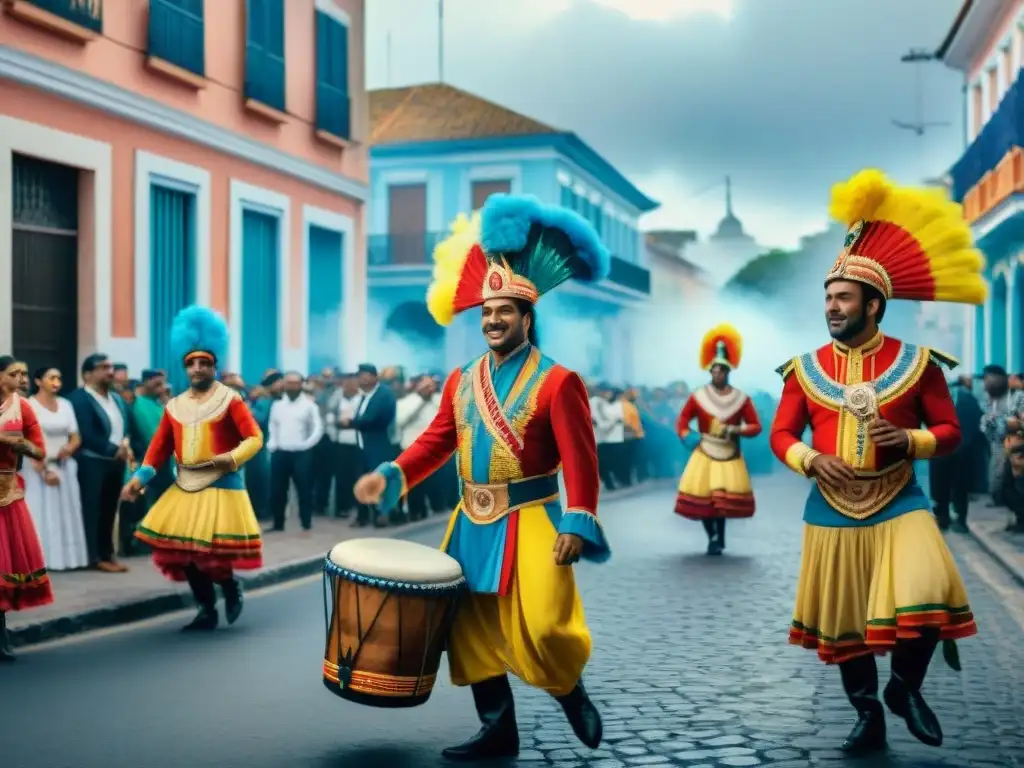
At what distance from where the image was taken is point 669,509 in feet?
69.6

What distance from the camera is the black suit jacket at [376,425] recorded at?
1750cm

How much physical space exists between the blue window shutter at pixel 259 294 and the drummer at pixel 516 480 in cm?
1435

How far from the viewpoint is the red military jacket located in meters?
6.48

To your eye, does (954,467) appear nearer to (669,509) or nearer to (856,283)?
(669,509)

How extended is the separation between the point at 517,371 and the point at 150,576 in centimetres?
675

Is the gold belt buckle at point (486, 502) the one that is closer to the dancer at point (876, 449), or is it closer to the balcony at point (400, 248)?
the dancer at point (876, 449)

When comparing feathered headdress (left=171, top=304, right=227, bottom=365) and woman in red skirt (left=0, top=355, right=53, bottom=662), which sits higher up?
feathered headdress (left=171, top=304, right=227, bottom=365)

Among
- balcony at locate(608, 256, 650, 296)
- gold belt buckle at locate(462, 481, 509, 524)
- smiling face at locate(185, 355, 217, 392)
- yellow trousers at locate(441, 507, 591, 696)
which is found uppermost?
balcony at locate(608, 256, 650, 296)

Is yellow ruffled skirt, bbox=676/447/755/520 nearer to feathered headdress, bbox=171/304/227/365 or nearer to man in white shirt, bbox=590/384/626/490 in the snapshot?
feathered headdress, bbox=171/304/227/365

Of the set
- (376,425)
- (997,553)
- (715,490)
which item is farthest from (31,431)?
(997,553)

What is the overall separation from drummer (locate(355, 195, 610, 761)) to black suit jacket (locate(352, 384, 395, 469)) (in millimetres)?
10964

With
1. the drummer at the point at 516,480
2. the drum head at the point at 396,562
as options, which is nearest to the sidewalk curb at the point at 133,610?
the drummer at the point at 516,480

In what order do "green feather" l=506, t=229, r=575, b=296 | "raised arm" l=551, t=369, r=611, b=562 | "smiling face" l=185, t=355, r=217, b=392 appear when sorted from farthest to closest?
"smiling face" l=185, t=355, r=217, b=392 → "green feather" l=506, t=229, r=575, b=296 → "raised arm" l=551, t=369, r=611, b=562

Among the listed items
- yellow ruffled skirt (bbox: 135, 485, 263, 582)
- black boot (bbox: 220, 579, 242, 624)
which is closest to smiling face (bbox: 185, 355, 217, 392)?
yellow ruffled skirt (bbox: 135, 485, 263, 582)
